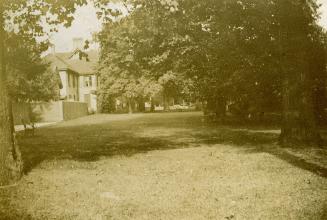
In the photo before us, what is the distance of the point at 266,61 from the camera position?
21625 millimetres

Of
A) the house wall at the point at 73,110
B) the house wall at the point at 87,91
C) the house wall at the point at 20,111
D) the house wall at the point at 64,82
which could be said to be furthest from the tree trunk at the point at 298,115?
the house wall at the point at 87,91

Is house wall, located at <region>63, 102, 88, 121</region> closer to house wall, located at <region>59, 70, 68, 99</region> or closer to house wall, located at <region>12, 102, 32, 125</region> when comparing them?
house wall, located at <region>12, 102, 32, 125</region>

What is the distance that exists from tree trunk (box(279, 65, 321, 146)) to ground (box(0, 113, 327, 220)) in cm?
98

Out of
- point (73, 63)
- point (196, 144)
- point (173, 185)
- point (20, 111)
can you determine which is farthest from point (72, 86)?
point (173, 185)

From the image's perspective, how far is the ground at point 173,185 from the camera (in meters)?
7.46

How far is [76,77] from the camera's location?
74.6 m

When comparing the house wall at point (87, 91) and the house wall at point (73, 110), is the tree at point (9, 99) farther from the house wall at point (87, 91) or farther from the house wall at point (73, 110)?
the house wall at point (87, 91)

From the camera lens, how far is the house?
64.5 m

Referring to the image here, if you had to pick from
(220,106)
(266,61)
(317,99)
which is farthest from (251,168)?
(220,106)

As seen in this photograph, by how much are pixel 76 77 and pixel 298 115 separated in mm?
61650

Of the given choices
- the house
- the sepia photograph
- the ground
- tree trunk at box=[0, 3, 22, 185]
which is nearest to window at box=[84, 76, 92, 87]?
the house

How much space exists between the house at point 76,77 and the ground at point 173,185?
4668cm

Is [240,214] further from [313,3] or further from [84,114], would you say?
[84,114]

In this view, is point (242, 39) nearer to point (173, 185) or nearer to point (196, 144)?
point (196, 144)
